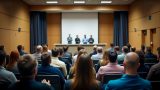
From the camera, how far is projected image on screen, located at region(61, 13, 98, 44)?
18.8 meters

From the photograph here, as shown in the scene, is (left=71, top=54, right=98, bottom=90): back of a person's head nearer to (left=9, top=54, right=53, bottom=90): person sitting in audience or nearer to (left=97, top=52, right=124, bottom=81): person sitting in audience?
(left=9, top=54, right=53, bottom=90): person sitting in audience

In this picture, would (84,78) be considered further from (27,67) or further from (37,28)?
(37,28)

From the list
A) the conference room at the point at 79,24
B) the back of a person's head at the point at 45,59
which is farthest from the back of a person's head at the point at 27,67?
the conference room at the point at 79,24

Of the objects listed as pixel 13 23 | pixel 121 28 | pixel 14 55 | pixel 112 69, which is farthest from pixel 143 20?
pixel 14 55

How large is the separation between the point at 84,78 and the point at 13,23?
40.7ft

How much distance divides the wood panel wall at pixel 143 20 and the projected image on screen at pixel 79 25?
8.27ft

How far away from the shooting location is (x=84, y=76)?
2.85 meters

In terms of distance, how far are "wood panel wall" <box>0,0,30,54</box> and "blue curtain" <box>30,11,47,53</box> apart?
45cm

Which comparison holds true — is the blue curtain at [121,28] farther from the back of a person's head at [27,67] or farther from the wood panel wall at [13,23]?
the back of a person's head at [27,67]

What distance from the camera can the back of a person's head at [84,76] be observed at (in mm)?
2822

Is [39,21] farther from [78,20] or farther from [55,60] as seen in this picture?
[55,60]

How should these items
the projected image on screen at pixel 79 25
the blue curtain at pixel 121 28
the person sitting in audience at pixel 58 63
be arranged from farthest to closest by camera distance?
the projected image on screen at pixel 79 25 → the blue curtain at pixel 121 28 → the person sitting in audience at pixel 58 63

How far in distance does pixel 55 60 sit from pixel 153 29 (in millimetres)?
8496

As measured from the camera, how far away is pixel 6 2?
13.2m
